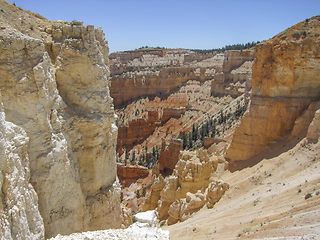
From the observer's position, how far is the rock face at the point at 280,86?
50.9ft

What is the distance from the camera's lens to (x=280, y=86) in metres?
16.4

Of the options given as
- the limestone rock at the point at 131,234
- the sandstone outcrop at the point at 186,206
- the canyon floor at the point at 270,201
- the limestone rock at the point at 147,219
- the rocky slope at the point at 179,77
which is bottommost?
the sandstone outcrop at the point at 186,206

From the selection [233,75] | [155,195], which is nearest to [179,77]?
[233,75]

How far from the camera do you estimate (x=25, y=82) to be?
285 inches

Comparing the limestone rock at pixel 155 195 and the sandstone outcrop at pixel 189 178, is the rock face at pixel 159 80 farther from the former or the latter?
the sandstone outcrop at pixel 189 178

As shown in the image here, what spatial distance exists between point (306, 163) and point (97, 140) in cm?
988

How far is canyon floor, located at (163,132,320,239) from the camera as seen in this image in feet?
28.8

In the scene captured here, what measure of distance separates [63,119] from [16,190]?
125 inches

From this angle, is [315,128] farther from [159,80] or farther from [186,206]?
[159,80]

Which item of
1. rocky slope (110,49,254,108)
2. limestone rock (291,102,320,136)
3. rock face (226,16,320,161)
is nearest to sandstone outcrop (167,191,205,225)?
rock face (226,16,320,161)

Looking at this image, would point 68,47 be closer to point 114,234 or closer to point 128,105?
point 114,234

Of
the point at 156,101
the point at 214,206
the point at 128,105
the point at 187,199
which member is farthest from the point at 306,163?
the point at 128,105

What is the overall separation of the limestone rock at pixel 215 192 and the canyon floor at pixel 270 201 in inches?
12.0

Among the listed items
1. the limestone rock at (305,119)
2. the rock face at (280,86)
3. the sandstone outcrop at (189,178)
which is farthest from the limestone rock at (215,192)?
the limestone rock at (305,119)
